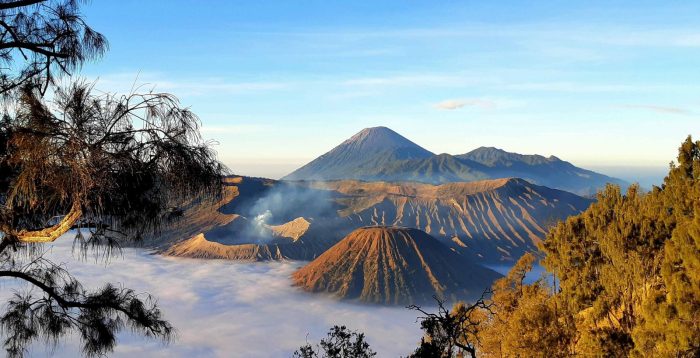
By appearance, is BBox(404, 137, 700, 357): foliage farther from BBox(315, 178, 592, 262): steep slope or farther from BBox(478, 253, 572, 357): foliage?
BBox(315, 178, 592, 262): steep slope

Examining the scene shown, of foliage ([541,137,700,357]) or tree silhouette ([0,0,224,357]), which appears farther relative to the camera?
foliage ([541,137,700,357])

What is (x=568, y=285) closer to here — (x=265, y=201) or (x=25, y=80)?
(x=25, y=80)

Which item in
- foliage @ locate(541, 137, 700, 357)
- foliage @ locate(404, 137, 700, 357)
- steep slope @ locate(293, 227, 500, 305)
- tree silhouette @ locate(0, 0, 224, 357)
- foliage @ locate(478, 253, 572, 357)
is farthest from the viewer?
steep slope @ locate(293, 227, 500, 305)

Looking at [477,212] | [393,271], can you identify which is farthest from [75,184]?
[477,212]

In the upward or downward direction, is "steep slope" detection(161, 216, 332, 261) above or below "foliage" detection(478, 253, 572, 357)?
below

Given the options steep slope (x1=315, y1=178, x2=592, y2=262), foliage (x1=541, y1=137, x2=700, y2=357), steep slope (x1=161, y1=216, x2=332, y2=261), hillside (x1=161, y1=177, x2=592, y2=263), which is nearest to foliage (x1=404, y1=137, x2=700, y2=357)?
foliage (x1=541, y1=137, x2=700, y2=357)

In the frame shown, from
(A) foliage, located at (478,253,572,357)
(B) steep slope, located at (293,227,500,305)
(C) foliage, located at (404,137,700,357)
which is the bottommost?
(B) steep slope, located at (293,227,500,305)
